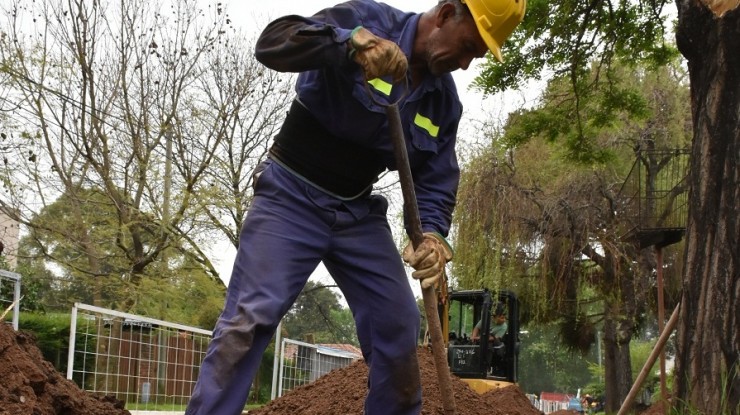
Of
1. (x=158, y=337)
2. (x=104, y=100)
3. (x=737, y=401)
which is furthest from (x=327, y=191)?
(x=104, y=100)

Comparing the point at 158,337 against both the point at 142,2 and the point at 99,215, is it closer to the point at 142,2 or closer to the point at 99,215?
the point at 99,215

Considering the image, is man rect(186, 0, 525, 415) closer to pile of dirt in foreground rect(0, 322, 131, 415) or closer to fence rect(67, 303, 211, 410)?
pile of dirt in foreground rect(0, 322, 131, 415)

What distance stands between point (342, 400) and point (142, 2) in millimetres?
11492

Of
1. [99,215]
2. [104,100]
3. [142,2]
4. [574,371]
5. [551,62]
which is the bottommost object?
[574,371]

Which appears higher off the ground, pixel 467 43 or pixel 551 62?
pixel 551 62

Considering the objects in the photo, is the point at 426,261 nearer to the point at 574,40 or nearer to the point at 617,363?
the point at 574,40

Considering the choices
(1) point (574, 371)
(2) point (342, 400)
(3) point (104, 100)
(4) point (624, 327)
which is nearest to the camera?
(2) point (342, 400)

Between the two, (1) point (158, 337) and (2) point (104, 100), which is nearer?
(1) point (158, 337)

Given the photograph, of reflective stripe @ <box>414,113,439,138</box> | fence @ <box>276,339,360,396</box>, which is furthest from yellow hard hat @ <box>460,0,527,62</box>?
fence @ <box>276,339,360,396</box>

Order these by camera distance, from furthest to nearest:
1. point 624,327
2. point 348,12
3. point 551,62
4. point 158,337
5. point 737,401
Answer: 1. point 624,327
2. point 551,62
3. point 158,337
4. point 737,401
5. point 348,12

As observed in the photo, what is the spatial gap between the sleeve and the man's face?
1.22ft

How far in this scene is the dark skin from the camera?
9.36 feet

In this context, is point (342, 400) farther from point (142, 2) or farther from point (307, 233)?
point (142, 2)

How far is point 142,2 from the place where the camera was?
52.5ft
